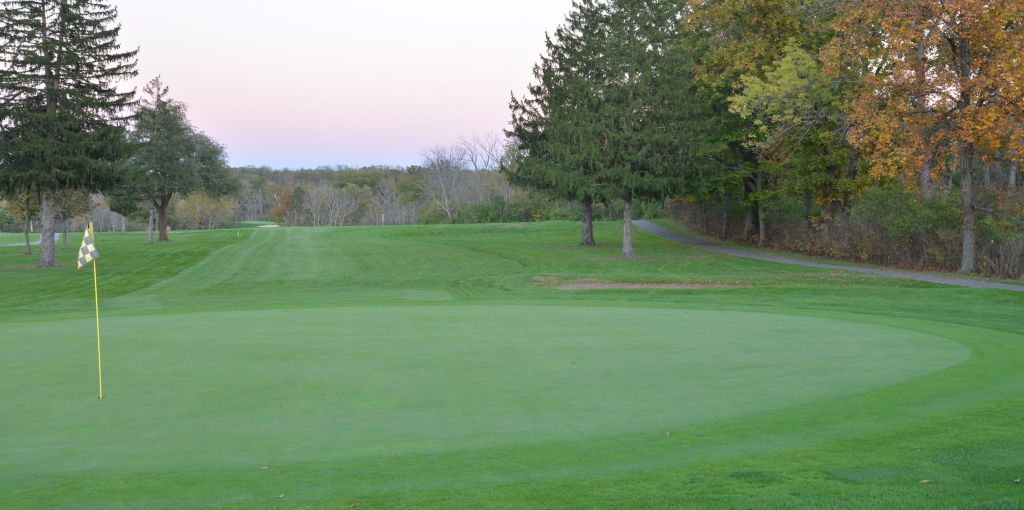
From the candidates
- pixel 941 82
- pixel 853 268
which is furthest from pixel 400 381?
pixel 853 268

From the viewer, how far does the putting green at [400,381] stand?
632 cm

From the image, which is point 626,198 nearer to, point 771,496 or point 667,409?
point 667,409

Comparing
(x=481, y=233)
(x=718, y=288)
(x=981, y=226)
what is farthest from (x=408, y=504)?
(x=481, y=233)

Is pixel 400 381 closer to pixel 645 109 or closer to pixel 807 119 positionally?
pixel 807 119

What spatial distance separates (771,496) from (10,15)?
3759 centimetres

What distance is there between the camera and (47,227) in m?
35.5

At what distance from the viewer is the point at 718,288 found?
23.5m

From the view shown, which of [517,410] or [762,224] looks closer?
[517,410]

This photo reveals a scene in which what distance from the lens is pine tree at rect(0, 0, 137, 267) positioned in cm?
3322

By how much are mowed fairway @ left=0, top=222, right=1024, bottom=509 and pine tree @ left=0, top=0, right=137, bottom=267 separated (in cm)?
2190

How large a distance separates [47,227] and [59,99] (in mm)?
5745

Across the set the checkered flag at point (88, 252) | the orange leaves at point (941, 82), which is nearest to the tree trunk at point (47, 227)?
the checkered flag at point (88, 252)

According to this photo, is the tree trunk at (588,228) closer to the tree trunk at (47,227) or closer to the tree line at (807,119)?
the tree line at (807,119)

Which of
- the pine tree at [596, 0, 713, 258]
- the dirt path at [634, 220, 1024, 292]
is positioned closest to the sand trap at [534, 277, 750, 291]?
the dirt path at [634, 220, 1024, 292]
